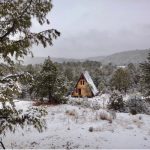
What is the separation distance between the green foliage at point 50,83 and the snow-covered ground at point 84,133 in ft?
21.7

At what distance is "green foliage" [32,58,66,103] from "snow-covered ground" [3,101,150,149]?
261 inches

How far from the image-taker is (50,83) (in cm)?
3322

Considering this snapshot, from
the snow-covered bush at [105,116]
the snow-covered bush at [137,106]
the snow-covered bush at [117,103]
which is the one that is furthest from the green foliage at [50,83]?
the snow-covered bush at [105,116]

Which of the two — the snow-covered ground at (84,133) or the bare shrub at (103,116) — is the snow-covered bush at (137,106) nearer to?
the snow-covered ground at (84,133)

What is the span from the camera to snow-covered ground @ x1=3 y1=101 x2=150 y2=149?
63.2 ft

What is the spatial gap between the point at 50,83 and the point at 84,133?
12.6 m

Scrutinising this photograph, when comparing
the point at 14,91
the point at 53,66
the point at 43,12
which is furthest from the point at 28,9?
the point at 53,66

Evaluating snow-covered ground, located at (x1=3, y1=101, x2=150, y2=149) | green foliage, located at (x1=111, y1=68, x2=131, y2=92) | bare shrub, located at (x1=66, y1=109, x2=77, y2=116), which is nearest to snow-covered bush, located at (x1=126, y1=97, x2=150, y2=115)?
snow-covered ground, located at (x1=3, y1=101, x2=150, y2=149)

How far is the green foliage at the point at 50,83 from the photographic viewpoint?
109 ft

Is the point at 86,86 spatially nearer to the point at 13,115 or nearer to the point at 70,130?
the point at 70,130

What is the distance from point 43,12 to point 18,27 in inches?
35.1

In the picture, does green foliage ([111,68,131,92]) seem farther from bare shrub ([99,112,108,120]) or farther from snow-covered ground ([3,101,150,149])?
bare shrub ([99,112,108,120])

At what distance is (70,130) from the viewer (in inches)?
868

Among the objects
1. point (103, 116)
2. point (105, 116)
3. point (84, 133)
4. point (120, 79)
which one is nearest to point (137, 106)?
point (105, 116)
